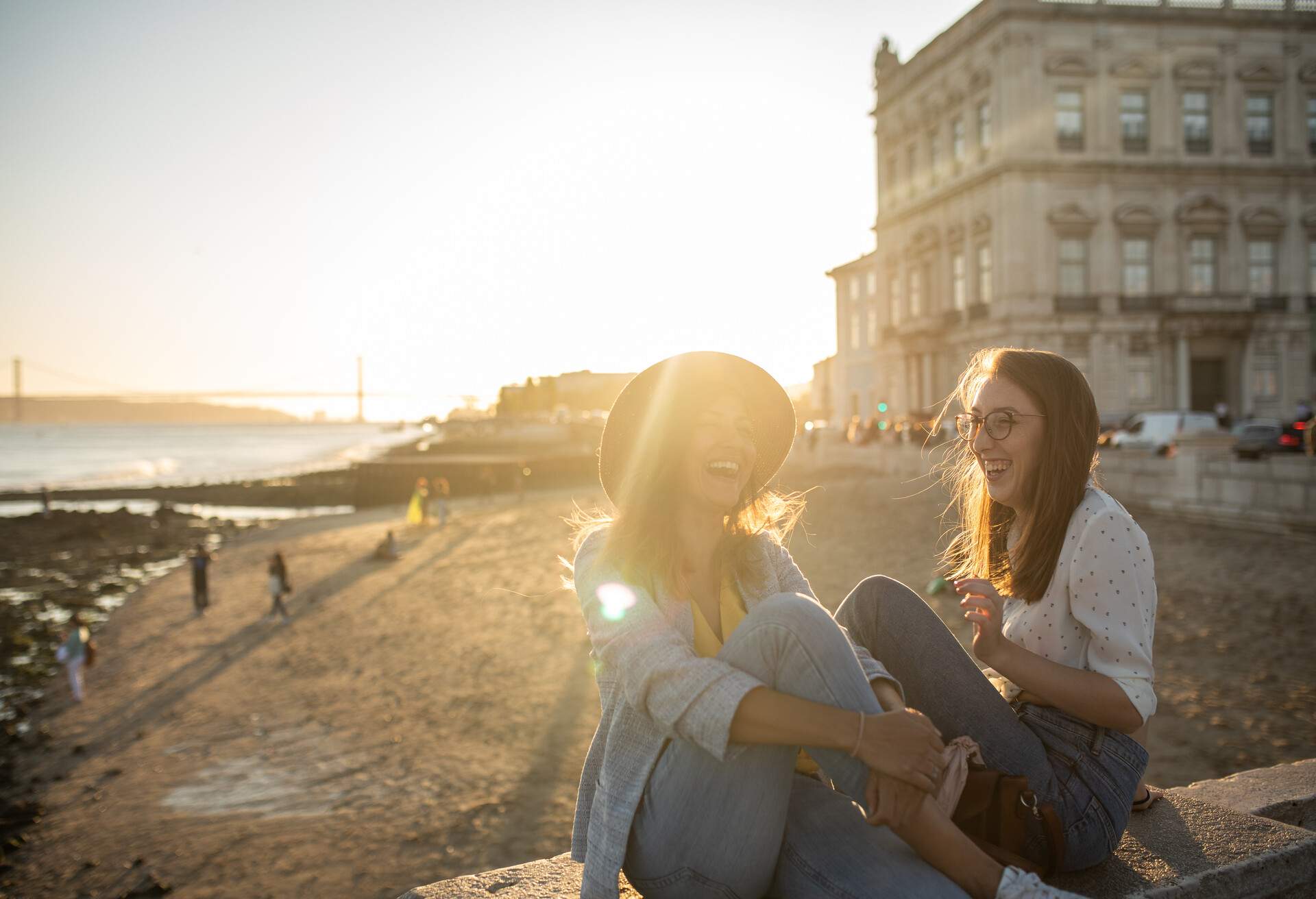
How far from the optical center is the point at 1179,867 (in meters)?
2.35

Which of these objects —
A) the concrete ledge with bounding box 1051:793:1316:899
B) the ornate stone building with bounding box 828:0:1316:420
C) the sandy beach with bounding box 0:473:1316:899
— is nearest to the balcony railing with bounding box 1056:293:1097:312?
the ornate stone building with bounding box 828:0:1316:420

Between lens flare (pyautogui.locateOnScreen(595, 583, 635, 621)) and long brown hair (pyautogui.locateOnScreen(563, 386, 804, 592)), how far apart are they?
0.11 ft

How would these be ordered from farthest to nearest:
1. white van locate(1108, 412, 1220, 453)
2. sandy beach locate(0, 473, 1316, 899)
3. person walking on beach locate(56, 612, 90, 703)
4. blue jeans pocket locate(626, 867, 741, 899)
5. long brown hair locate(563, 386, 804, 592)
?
white van locate(1108, 412, 1220, 453)
person walking on beach locate(56, 612, 90, 703)
sandy beach locate(0, 473, 1316, 899)
long brown hair locate(563, 386, 804, 592)
blue jeans pocket locate(626, 867, 741, 899)

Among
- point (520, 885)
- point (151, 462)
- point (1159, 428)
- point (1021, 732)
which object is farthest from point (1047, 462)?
point (151, 462)

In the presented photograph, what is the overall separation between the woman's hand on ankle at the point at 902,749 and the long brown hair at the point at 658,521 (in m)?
0.66

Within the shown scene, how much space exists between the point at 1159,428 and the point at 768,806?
2373 cm

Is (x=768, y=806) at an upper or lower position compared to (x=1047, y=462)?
lower

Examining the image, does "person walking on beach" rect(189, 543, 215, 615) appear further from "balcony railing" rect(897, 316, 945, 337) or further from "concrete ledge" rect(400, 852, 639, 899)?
"balcony railing" rect(897, 316, 945, 337)

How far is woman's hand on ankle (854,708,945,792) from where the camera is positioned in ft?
6.45

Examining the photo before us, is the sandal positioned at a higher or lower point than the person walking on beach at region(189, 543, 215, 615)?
higher

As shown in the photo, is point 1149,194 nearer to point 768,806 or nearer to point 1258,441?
point 1258,441

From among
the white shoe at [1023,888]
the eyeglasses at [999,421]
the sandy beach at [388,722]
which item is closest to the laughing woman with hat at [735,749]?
the white shoe at [1023,888]

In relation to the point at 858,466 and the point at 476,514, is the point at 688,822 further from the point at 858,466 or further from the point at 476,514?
the point at 476,514

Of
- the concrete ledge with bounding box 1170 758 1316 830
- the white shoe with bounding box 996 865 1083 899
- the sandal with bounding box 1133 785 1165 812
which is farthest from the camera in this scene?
the concrete ledge with bounding box 1170 758 1316 830
